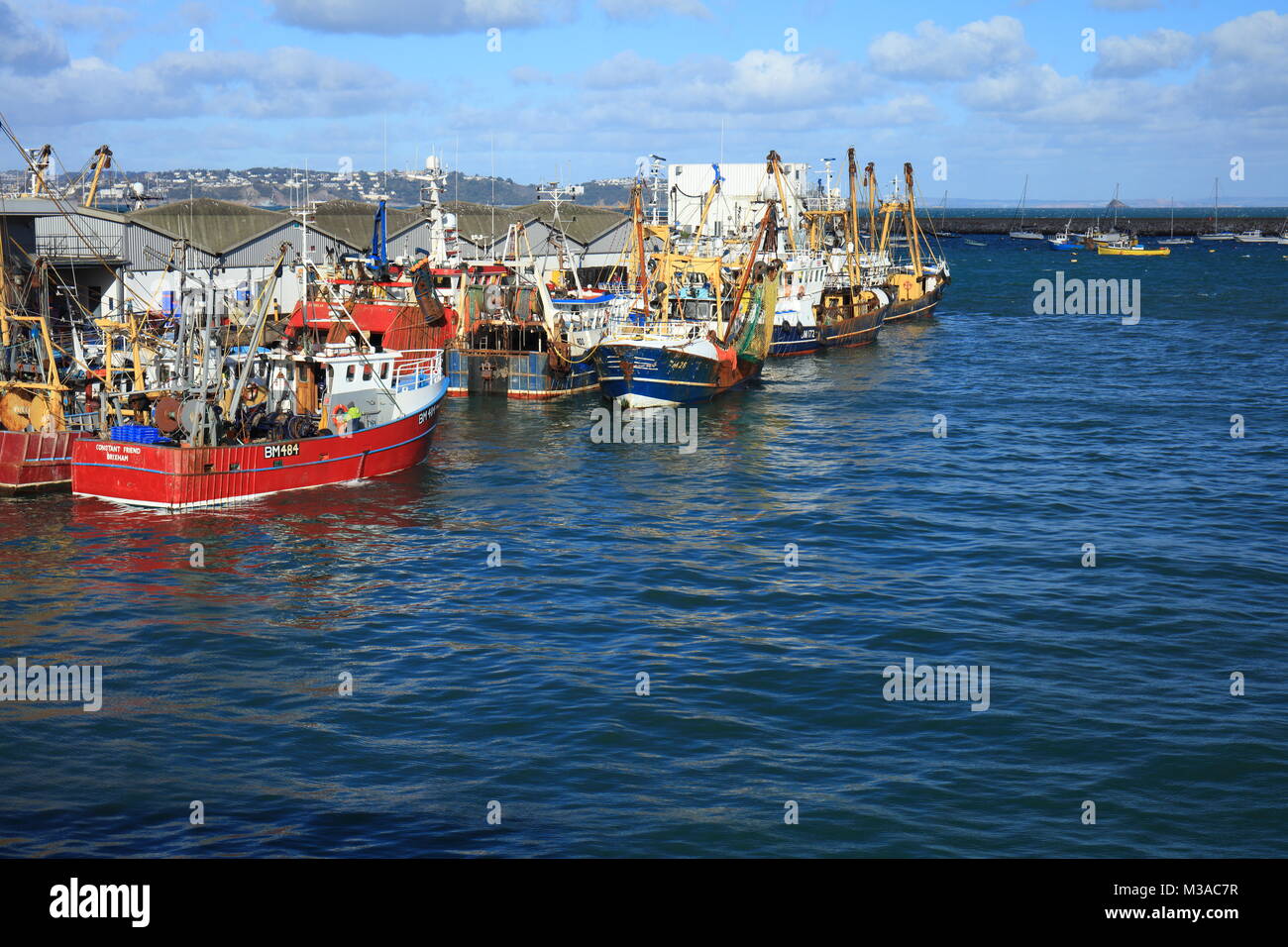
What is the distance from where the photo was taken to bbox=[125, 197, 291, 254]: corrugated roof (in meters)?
73.3

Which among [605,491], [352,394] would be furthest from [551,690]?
[352,394]

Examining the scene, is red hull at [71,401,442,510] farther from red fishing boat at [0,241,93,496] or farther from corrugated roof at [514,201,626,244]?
corrugated roof at [514,201,626,244]

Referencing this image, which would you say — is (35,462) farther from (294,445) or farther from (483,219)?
(483,219)

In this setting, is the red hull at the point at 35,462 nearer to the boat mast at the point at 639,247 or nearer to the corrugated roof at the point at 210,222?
the boat mast at the point at 639,247

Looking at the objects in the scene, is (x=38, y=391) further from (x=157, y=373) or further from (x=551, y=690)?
(x=551, y=690)

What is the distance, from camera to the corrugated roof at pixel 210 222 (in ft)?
241

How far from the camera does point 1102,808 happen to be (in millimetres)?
20234

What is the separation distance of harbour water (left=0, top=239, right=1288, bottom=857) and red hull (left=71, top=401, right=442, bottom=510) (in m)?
0.88

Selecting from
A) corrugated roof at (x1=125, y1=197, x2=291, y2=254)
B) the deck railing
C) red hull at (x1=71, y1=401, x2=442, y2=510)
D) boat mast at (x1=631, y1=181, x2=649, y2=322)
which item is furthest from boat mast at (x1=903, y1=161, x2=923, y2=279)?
red hull at (x1=71, y1=401, x2=442, y2=510)

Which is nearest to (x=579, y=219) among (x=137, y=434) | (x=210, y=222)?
(x=210, y=222)

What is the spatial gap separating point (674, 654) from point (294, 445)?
19.6 metres

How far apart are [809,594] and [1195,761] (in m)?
11.7

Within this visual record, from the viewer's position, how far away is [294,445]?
41594 mm

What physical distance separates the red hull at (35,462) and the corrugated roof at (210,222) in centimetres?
3166
